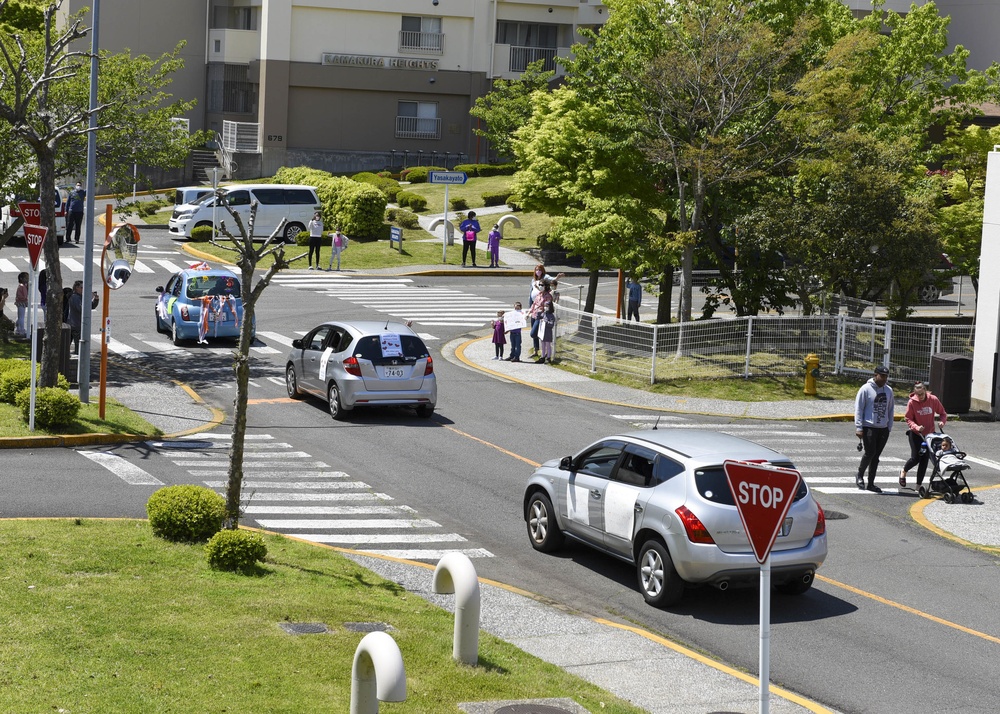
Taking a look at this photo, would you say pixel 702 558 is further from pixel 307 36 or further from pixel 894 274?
pixel 307 36

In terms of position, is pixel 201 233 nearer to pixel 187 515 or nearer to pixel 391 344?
pixel 391 344

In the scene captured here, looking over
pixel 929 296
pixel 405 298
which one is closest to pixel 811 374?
pixel 405 298

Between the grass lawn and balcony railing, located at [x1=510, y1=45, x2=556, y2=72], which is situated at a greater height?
balcony railing, located at [x1=510, y1=45, x2=556, y2=72]

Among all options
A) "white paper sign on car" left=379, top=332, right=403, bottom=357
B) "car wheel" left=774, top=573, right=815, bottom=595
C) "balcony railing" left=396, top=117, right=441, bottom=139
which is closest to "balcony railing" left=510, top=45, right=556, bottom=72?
"balcony railing" left=396, top=117, right=441, bottom=139

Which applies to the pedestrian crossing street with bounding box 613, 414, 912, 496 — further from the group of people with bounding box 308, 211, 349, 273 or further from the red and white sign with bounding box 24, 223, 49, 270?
the group of people with bounding box 308, 211, 349, 273

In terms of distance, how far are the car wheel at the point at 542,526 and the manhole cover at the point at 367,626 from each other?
12.7 feet

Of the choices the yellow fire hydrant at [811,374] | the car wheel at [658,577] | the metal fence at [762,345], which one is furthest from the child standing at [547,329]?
the car wheel at [658,577]

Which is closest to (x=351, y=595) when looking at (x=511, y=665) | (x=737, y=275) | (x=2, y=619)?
(x=511, y=665)

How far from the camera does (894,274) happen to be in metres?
29.4

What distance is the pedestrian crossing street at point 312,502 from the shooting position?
14.6 metres

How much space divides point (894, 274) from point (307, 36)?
3956cm

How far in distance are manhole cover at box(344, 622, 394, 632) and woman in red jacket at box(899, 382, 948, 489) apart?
10.7 meters

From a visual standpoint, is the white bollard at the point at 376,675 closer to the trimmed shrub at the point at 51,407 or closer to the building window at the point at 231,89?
the trimmed shrub at the point at 51,407

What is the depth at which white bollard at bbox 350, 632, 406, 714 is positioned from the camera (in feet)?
25.5
